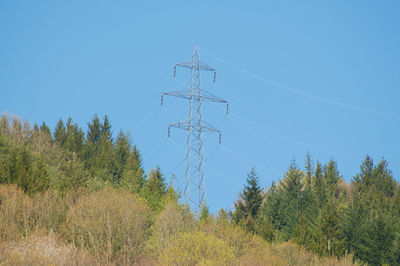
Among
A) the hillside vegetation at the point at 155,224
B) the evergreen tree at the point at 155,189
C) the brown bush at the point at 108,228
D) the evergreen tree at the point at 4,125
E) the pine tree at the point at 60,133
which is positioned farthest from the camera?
the pine tree at the point at 60,133

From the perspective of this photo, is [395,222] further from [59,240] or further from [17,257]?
[17,257]

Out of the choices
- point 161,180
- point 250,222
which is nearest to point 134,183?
point 161,180

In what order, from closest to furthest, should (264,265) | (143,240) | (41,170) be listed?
1. (264,265)
2. (143,240)
3. (41,170)

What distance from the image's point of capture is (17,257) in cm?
2823

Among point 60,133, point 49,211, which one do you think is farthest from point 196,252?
point 60,133

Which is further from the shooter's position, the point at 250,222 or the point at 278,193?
the point at 278,193

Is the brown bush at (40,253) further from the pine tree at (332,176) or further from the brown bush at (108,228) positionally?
the pine tree at (332,176)

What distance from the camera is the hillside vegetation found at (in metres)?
36.5

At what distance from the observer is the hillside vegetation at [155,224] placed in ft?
120

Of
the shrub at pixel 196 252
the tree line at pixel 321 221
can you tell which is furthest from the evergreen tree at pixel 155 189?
the shrub at pixel 196 252

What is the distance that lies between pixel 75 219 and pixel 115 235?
366 cm

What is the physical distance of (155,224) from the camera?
150 ft

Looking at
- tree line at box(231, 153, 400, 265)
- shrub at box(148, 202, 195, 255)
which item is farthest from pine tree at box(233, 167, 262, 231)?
shrub at box(148, 202, 195, 255)

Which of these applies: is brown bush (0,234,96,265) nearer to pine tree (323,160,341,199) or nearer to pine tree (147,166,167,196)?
pine tree (147,166,167,196)
